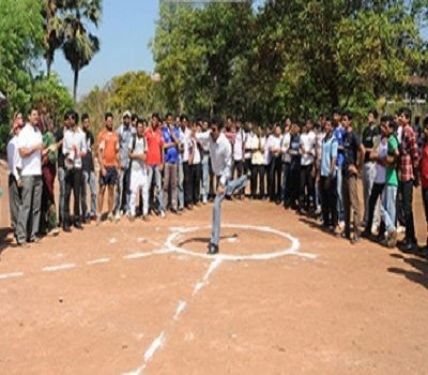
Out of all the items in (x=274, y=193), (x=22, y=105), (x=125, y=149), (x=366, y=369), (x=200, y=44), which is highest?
(x=200, y=44)

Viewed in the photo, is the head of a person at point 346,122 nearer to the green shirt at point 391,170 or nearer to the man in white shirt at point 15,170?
the green shirt at point 391,170

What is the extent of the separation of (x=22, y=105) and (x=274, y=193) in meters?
13.8

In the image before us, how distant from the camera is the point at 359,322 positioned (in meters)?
6.58

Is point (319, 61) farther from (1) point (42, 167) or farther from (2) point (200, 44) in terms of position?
(2) point (200, 44)

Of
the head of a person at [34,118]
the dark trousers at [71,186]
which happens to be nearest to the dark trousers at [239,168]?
the dark trousers at [71,186]

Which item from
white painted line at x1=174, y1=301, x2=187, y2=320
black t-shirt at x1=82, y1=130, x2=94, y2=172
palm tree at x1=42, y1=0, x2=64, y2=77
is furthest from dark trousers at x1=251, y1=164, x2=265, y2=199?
palm tree at x1=42, y1=0, x2=64, y2=77

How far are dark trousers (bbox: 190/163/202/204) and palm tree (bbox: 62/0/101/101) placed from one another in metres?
23.4

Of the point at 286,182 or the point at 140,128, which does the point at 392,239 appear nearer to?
the point at 286,182

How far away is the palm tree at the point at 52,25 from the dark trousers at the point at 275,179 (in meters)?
20.8

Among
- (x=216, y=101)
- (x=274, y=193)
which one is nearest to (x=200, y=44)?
(x=216, y=101)

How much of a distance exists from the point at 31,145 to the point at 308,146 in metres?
6.46

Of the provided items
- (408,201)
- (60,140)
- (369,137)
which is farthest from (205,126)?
(408,201)

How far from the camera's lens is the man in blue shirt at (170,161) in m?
13.4

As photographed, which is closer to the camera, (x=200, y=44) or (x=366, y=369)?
(x=366, y=369)
